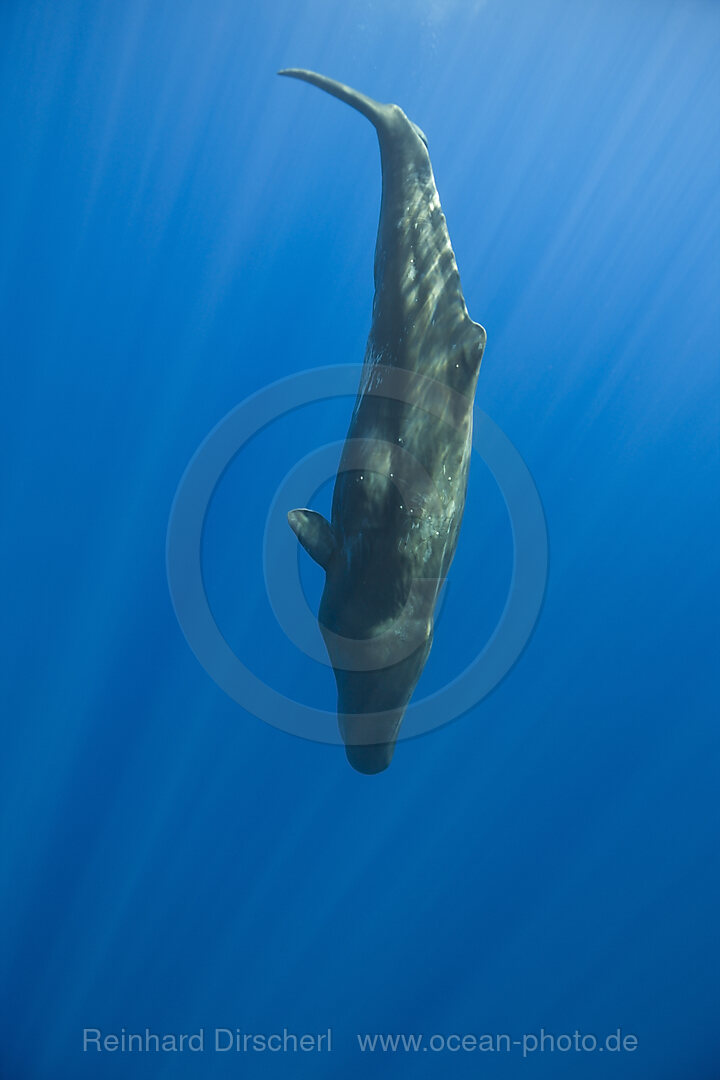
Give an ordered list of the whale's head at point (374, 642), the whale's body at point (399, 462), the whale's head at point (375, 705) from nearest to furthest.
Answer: the whale's body at point (399, 462)
the whale's head at point (374, 642)
the whale's head at point (375, 705)

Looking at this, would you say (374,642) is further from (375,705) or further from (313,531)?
(313,531)

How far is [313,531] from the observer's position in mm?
3645

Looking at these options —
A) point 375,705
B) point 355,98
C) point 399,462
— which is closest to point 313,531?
point 399,462

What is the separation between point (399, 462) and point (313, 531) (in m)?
0.60

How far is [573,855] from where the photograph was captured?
1394 cm

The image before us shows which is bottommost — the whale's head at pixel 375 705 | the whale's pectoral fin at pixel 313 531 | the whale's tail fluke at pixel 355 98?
the whale's head at pixel 375 705

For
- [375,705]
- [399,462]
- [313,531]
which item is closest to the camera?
[399,462]

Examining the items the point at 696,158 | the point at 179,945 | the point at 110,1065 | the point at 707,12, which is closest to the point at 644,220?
the point at 696,158

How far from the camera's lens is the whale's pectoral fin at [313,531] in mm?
3637

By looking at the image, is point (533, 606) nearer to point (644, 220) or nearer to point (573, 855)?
point (573, 855)

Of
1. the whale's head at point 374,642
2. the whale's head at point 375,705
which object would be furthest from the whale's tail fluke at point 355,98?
the whale's head at point 375,705

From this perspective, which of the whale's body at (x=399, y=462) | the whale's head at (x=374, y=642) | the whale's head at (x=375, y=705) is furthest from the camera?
the whale's head at (x=375, y=705)

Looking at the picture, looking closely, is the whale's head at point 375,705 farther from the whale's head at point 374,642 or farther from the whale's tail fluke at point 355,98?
the whale's tail fluke at point 355,98

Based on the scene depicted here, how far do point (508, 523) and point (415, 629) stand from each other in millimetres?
11275
